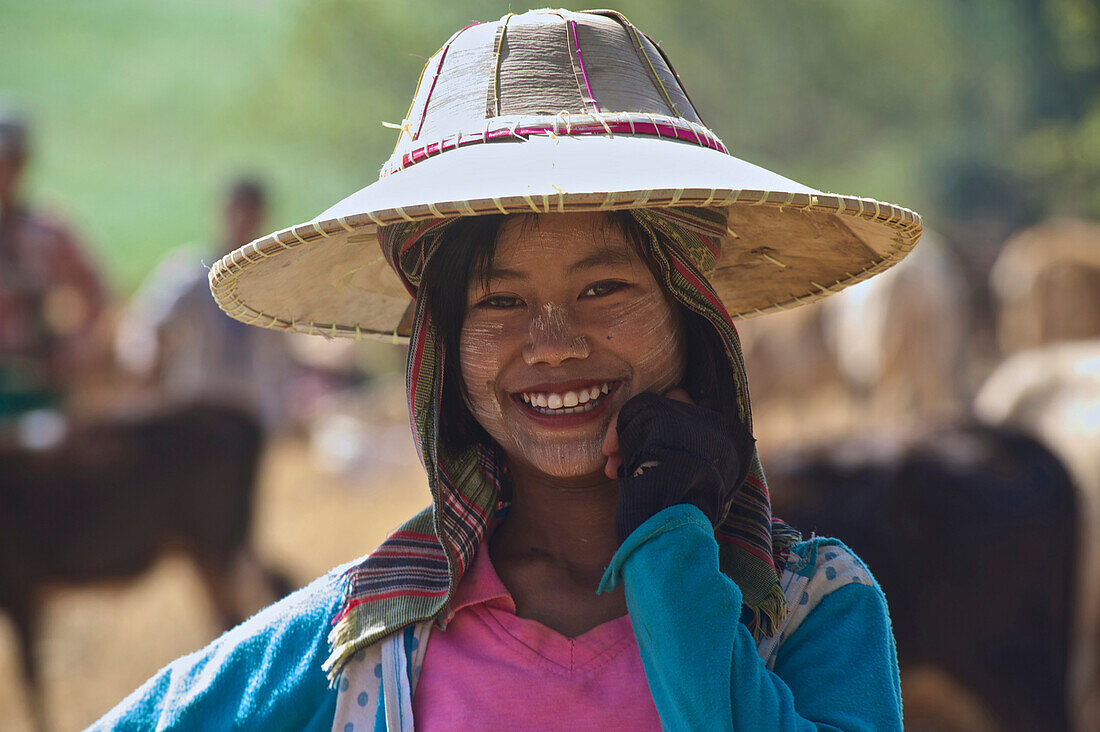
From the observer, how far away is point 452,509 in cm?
168

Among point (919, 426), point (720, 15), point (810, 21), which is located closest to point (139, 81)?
point (720, 15)

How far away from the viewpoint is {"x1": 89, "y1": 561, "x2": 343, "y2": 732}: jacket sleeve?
5.19 ft

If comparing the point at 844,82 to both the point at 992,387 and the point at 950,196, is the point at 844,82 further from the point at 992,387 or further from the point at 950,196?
the point at 992,387

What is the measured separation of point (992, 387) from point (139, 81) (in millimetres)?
25253

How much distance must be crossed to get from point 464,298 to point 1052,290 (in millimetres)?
9518

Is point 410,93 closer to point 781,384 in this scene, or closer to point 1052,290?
point 781,384

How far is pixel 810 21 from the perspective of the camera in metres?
25.6

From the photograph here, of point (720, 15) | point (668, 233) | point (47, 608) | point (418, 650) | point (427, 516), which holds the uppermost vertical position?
point (720, 15)

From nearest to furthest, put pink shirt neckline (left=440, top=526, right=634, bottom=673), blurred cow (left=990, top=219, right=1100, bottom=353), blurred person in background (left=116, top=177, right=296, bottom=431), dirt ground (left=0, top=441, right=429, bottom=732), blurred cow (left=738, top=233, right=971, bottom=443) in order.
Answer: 1. pink shirt neckline (left=440, top=526, right=634, bottom=673)
2. dirt ground (left=0, top=441, right=429, bottom=732)
3. blurred person in background (left=116, top=177, right=296, bottom=431)
4. blurred cow (left=738, top=233, right=971, bottom=443)
5. blurred cow (left=990, top=219, right=1100, bottom=353)

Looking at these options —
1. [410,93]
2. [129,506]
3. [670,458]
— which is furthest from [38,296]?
[410,93]

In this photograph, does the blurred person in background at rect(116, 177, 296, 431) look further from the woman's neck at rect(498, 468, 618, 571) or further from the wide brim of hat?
the woman's neck at rect(498, 468, 618, 571)

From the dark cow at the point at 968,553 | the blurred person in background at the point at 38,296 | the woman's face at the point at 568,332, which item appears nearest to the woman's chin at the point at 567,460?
the woman's face at the point at 568,332

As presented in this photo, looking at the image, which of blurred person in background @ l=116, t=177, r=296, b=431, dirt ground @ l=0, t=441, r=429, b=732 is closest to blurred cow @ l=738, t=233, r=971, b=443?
dirt ground @ l=0, t=441, r=429, b=732

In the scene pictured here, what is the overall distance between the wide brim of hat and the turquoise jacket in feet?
1.35
